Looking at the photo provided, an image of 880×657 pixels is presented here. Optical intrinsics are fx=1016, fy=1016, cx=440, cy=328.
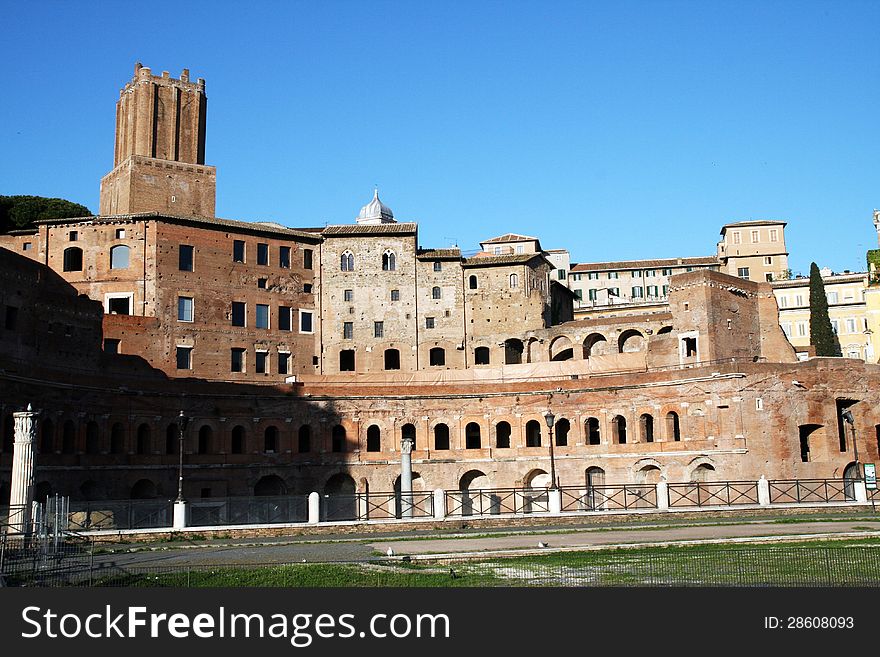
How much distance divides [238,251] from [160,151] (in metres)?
9.47

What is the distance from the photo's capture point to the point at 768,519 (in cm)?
3391

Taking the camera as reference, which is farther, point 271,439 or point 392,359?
point 392,359

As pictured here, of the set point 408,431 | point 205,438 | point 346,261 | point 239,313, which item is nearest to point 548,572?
point 205,438

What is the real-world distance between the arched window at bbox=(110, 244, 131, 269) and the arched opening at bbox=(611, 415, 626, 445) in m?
28.8

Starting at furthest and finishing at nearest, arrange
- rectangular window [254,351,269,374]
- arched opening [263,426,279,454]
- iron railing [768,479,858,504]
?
rectangular window [254,351,269,374]
arched opening [263,426,279,454]
iron railing [768,479,858,504]

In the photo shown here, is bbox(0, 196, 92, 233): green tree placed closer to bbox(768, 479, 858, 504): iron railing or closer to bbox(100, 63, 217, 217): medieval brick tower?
bbox(100, 63, 217, 217): medieval brick tower

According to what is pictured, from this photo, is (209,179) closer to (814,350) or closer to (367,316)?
(367,316)

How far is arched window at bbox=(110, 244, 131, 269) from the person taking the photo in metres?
58.0

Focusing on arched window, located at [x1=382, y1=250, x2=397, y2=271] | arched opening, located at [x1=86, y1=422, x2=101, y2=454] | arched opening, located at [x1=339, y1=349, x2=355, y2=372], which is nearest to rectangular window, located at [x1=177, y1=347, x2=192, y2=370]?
arched opening, located at [x1=339, y1=349, x2=355, y2=372]

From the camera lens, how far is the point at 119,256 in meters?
58.2

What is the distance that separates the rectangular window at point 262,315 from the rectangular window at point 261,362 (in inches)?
68.1

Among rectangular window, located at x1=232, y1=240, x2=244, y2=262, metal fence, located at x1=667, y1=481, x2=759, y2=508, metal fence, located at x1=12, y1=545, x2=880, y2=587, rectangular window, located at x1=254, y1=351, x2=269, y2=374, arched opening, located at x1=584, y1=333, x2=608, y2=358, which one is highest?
rectangular window, located at x1=232, y1=240, x2=244, y2=262

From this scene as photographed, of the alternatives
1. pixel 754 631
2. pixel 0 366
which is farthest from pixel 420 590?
pixel 0 366

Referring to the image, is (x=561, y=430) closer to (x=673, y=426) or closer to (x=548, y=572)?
(x=673, y=426)
